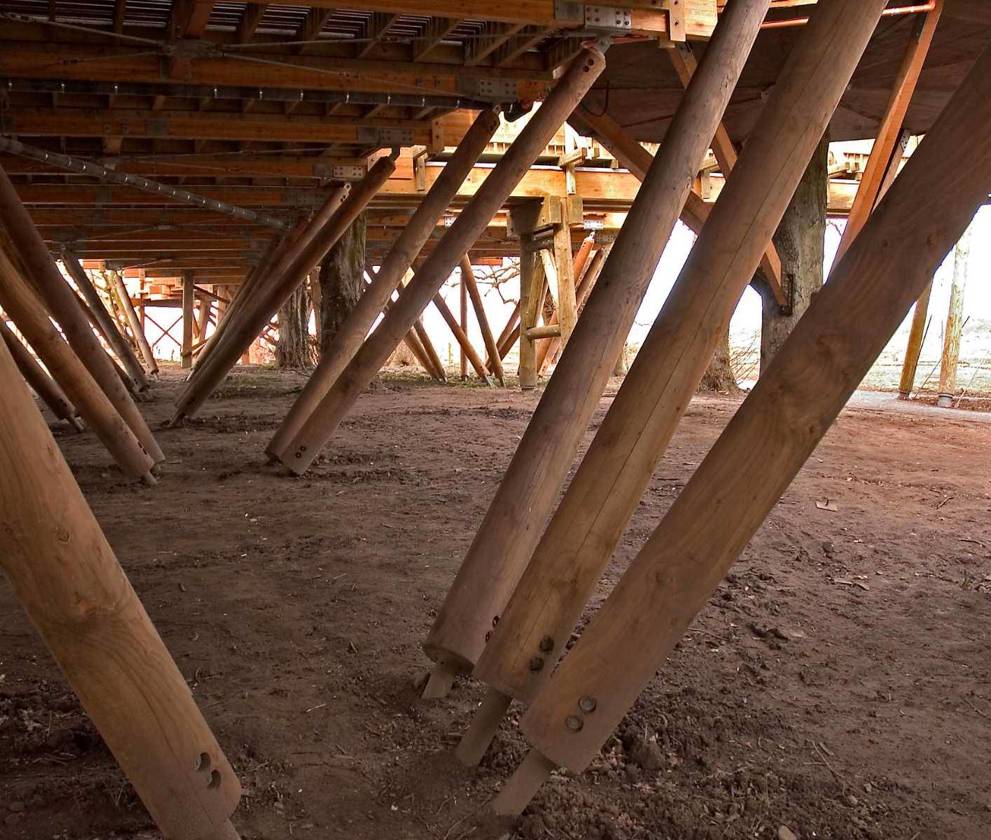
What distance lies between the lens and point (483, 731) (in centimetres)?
253

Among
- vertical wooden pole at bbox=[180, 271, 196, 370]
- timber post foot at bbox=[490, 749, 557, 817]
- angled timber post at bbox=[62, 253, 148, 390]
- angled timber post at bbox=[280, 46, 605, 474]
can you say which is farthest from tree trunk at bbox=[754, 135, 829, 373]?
vertical wooden pole at bbox=[180, 271, 196, 370]

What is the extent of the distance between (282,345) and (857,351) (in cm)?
1613

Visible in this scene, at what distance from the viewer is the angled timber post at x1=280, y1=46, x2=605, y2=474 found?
15.4ft

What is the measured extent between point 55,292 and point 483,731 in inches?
183

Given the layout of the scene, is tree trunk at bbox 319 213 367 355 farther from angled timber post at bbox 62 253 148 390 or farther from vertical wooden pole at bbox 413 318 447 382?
angled timber post at bbox 62 253 148 390

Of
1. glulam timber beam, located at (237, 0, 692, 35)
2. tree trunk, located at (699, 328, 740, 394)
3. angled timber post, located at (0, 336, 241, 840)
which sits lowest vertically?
tree trunk, located at (699, 328, 740, 394)

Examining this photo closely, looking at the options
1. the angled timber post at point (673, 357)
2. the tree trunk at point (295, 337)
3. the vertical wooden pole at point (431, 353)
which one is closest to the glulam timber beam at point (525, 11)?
the angled timber post at point (673, 357)

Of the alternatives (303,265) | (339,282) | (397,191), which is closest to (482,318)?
(397,191)

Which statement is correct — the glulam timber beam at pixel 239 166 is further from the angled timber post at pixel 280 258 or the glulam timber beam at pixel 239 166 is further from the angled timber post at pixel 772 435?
the angled timber post at pixel 772 435

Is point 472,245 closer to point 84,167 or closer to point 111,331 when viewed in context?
point 84,167

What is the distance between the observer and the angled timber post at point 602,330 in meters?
2.97

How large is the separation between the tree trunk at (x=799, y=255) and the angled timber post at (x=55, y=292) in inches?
203

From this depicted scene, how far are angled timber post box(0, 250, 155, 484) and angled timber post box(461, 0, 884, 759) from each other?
150 inches

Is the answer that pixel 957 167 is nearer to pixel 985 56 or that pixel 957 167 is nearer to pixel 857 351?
pixel 985 56
